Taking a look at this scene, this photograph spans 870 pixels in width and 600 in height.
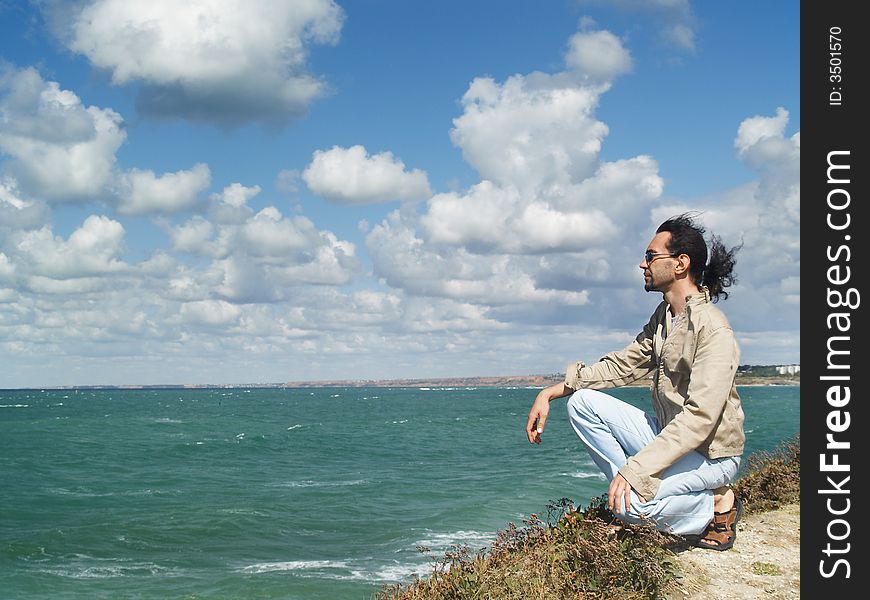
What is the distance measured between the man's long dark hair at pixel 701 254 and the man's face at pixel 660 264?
0.13 feet

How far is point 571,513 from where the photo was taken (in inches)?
226

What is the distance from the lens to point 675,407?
16.8 ft

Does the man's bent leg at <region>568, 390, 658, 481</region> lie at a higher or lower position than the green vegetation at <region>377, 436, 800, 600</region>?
higher

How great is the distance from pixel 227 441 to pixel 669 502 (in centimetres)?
5652

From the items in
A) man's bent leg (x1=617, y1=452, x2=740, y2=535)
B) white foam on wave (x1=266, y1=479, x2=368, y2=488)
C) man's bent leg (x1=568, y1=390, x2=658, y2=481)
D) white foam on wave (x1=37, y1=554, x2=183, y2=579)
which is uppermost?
man's bent leg (x1=568, y1=390, x2=658, y2=481)

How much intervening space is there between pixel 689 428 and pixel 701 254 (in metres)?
1.23

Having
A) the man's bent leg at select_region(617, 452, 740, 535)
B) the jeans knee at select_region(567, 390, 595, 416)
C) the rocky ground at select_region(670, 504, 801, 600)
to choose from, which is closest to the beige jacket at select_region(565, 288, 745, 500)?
the man's bent leg at select_region(617, 452, 740, 535)

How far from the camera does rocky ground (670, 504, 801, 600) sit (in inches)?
211

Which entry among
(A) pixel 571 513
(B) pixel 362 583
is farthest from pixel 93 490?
(A) pixel 571 513

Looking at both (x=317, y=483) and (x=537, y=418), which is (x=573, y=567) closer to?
(x=537, y=418)

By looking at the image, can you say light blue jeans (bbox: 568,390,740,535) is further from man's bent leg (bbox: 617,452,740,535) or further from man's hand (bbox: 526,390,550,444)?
man's hand (bbox: 526,390,550,444)
